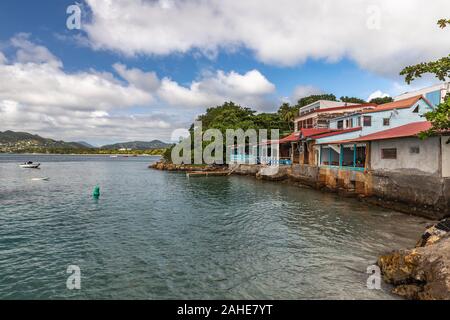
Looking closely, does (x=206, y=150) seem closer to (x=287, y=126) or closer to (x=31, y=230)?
(x=287, y=126)

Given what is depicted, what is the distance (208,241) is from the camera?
49.8 ft

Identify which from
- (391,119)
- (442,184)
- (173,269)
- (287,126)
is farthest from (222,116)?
(173,269)

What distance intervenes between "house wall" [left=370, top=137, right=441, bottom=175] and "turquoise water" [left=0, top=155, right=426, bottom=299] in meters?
3.83

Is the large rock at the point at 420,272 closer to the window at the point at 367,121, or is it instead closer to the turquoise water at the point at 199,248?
the turquoise water at the point at 199,248

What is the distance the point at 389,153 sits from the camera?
77.0 feet

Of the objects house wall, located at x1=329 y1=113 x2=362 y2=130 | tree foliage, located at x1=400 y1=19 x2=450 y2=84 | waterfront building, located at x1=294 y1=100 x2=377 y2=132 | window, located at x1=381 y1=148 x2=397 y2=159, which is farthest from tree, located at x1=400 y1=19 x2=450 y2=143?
waterfront building, located at x1=294 y1=100 x2=377 y2=132

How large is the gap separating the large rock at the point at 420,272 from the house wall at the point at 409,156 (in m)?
→ 11.8

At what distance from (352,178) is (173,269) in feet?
75.4

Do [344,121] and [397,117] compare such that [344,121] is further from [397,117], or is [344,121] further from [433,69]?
[433,69]

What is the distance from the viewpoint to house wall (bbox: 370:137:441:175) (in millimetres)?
18797

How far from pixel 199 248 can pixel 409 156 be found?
694 inches

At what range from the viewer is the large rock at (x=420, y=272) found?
7.98 meters
